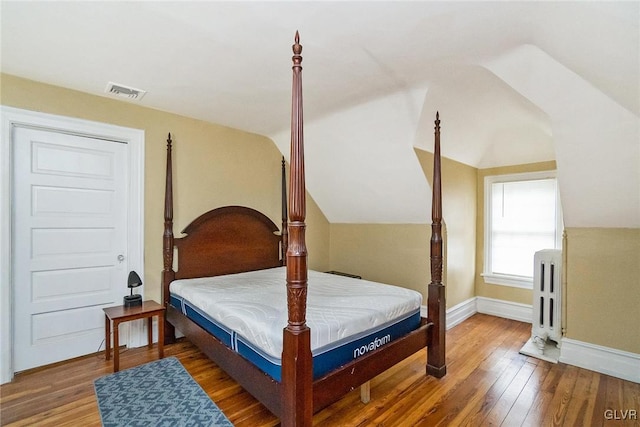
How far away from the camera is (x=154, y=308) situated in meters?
2.74

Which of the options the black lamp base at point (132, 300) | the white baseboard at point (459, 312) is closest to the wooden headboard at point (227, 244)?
the black lamp base at point (132, 300)

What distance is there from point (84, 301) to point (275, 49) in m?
2.82

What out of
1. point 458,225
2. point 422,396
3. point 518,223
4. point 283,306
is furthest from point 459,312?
point 283,306

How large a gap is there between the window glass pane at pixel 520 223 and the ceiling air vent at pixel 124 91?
175 inches

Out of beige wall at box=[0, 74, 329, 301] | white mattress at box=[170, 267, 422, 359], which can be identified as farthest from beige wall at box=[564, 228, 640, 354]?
beige wall at box=[0, 74, 329, 301]

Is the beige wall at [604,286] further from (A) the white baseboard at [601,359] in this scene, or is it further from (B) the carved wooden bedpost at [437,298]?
(B) the carved wooden bedpost at [437,298]

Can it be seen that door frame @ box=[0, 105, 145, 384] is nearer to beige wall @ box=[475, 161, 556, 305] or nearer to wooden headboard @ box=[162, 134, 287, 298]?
wooden headboard @ box=[162, 134, 287, 298]

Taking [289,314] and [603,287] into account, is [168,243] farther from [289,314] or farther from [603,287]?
[603,287]

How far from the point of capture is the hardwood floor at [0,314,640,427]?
1.94 metres

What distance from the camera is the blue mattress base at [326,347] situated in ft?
5.71

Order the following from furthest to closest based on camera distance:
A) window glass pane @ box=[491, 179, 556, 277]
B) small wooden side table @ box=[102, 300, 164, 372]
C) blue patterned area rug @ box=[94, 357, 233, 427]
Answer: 1. window glass pane @ box=[491, 179, 556, 277]
2. small wooden side table @ box=[102, 300, 164, 372]
3. blue patterned area rug @ box=[94, 357, 233, 427]

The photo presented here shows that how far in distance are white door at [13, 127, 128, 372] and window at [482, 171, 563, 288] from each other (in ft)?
15.0

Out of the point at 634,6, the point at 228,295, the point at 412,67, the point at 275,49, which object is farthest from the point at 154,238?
the point at 634,6

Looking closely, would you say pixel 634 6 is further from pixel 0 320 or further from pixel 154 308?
pixel 0 320
